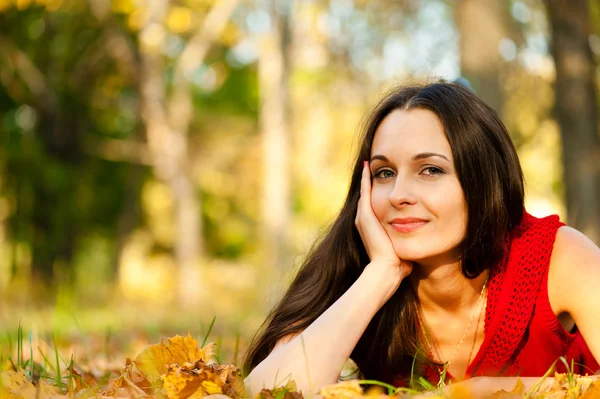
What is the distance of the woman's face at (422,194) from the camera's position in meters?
3.06

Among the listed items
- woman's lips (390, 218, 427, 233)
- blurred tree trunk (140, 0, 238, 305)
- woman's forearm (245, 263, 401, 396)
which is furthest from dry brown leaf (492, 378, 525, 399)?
blurred tree trunk (140, 0, 238, 305)

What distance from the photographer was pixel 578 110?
7.04 m

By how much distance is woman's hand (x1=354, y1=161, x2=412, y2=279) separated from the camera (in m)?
3.12

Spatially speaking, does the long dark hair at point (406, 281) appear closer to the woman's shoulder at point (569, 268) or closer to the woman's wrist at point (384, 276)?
the woman's shoulder at point (569, 268)

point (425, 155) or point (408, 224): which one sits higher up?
point (425, 155)

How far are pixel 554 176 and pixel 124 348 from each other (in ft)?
38.7

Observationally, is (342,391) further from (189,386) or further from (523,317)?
(523,317)

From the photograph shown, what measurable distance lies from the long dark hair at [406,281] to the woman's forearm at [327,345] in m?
0.29

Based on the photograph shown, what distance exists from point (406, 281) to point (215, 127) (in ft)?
74.9

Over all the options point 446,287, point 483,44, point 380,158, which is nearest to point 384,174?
point 380,158

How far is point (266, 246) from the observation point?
50.3 feet

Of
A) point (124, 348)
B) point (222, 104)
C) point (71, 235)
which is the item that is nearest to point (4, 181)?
point (71, 235)

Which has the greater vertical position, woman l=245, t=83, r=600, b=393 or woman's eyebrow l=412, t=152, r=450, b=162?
woman's eyebrow l=412, t=152, r=450, b=162

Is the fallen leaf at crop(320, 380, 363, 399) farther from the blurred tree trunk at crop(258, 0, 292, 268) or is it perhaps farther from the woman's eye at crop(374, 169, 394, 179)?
the blurred tree trunk at crop(258, 0, 292, 268)
